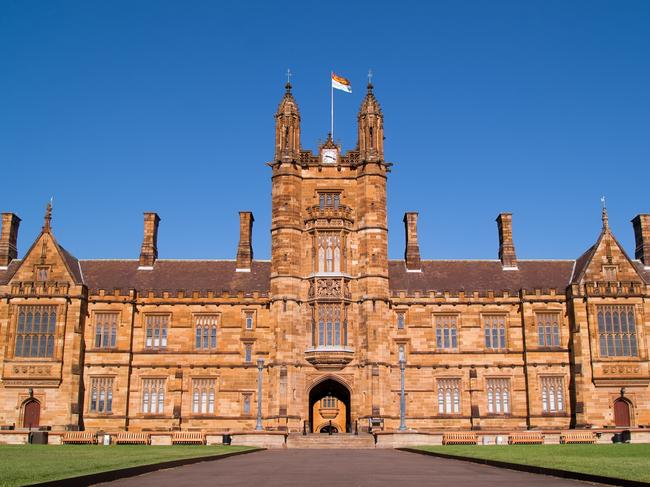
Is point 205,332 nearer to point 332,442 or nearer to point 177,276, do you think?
point 177,276

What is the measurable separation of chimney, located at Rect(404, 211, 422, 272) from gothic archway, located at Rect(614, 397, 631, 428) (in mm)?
15256

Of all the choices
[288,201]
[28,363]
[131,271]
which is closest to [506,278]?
[288,201]

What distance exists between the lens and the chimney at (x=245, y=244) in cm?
5219

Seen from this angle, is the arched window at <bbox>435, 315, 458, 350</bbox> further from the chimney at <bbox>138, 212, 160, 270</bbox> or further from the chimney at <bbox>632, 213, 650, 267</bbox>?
the chimney at <bbox>138, 212, 160, 270</bbox>

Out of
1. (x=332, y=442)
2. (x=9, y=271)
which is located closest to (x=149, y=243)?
(x=9, y=271)

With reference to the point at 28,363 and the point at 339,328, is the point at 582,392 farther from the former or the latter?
the point at 28,363

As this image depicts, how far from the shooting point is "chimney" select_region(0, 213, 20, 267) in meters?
51.2

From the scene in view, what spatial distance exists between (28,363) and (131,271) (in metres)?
9.60

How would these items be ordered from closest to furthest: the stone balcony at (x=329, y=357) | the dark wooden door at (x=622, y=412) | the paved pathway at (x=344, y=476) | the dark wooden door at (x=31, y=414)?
the paved pathway at (x=344, y=476) → the dark wooden door at (x=622, y=412) → the dark wooden door at (x=31, y=414) → the stone balcony at (x=329, y=357)

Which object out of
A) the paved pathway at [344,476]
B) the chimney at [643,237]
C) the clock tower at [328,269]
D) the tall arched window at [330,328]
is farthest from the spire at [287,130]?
the paved pathway at [344,476]

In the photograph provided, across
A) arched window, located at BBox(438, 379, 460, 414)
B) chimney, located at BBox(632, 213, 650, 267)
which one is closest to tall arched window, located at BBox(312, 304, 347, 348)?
arched window, located at BBox(438, 379, 460, 414)

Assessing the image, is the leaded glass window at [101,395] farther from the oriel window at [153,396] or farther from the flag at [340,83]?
the flag at [340,83]

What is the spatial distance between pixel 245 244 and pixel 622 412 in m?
26.7

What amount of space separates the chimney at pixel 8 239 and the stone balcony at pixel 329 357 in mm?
22158
